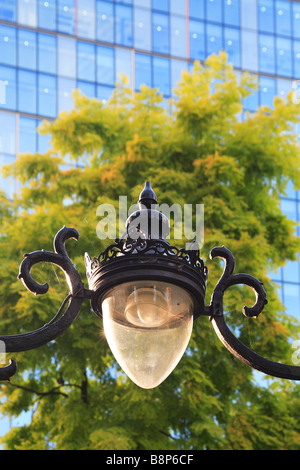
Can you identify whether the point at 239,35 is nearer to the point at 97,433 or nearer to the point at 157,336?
the point at 97,433

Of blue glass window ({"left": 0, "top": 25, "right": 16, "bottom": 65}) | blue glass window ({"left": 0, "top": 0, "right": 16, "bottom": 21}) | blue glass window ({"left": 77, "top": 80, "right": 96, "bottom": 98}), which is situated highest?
blue glass window ({"left": 0, "top": 0, "right": 16, "bottom": 21})

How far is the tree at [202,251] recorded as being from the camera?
12219 millimetres

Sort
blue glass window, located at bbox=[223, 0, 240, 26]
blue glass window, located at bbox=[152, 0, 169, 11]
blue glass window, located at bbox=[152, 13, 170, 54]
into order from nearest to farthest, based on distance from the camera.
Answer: blue glass window, located at bbox=[152, 13, 170, 54]
blue glass window, located at bbox=[152, 0, 169, 11]
blue glass window, located at bbox=[223, 0, 240, 26]

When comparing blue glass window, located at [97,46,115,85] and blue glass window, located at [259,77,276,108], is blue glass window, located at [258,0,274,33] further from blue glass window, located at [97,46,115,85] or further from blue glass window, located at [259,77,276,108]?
blue glass window, located at [97,46,115,85]

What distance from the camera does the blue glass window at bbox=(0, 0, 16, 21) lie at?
1264 inches

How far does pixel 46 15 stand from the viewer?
108 feet

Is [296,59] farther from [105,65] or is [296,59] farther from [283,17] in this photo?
[105,65]

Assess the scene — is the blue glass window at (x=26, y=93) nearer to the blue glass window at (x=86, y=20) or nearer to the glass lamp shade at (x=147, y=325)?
the blue glass window at (x=86, y=20)

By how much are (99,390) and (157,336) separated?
10.3 metres

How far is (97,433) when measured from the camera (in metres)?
11.6

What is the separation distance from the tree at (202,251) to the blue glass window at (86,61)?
52.2 ft

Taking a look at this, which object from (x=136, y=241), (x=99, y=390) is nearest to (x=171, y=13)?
(x=99, y=390)

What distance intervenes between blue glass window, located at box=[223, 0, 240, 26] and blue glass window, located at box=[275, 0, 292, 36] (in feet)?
6.17

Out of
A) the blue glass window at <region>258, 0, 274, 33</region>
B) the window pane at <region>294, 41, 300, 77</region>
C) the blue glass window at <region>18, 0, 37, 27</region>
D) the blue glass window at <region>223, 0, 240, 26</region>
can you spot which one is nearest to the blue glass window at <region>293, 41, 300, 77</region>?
the window pane at <region>294, 41, 300, 77</region>
